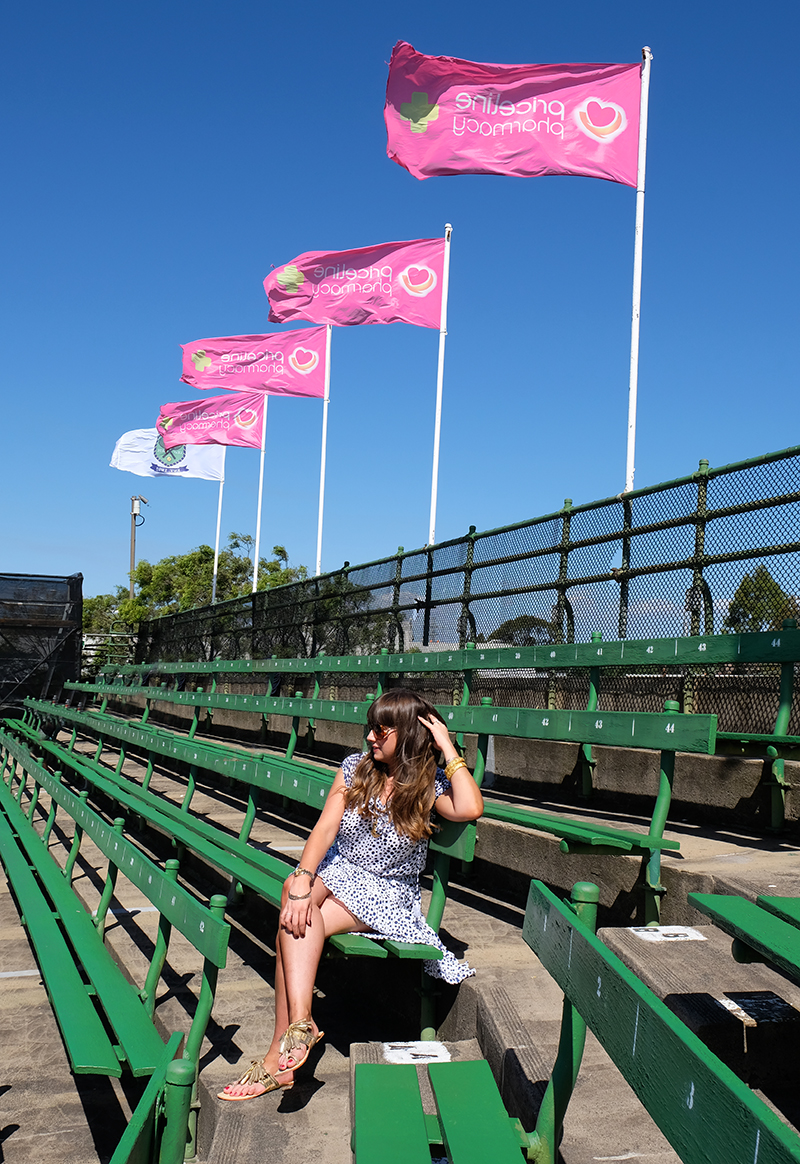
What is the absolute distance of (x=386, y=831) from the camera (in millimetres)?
3084

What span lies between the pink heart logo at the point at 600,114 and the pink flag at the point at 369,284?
166 inches

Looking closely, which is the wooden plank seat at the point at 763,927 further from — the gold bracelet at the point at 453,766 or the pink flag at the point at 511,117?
the pink flag at the point at 511,117

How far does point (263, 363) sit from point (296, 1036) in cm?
1734

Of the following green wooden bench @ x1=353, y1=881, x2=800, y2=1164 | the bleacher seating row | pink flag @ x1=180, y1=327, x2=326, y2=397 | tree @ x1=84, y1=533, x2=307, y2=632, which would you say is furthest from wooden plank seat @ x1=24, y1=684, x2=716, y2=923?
tree @ x1=84, y1=533, x2=307, y2=632

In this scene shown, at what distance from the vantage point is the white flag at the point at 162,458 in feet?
79.4

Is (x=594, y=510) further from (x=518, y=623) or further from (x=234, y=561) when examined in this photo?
(x=234, y=561)

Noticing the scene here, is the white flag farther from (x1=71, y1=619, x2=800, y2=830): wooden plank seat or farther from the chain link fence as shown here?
(x1=71, y1=619, x2=800, y2=830): wooden plank seat

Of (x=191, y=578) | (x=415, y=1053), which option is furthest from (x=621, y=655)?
(x=191, y=578)

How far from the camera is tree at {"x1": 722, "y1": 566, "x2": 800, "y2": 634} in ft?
17.7

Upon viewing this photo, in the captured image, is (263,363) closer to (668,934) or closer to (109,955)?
(109,955)

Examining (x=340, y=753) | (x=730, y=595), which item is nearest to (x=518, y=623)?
(x=340, y=753)

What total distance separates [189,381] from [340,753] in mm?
13236

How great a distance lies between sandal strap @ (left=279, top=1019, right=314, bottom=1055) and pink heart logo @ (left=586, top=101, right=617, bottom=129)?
9.79 meters

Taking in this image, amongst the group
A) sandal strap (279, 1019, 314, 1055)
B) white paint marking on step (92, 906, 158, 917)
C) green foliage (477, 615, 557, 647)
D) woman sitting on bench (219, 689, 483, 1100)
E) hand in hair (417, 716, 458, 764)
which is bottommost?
white paint marking on step (92, 906, 158, 917)
